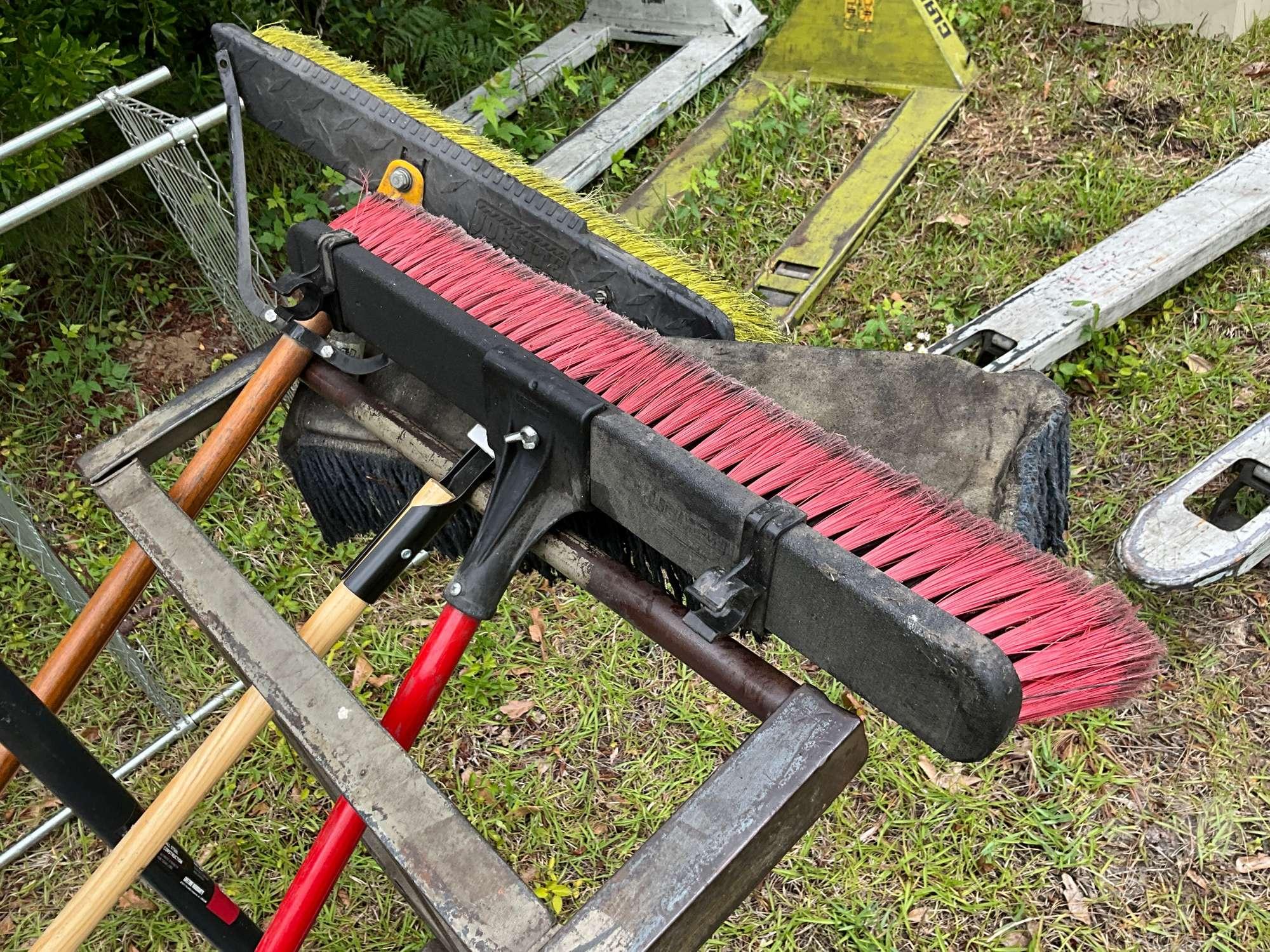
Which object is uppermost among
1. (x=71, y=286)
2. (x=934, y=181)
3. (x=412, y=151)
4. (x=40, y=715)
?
(x=412, y=151)

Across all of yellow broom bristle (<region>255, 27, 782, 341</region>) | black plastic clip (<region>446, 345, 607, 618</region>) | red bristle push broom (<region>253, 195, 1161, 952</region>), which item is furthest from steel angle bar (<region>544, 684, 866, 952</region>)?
yellow broom bristle (<region>255, 27, 782, 341</region>)

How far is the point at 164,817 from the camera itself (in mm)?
1289

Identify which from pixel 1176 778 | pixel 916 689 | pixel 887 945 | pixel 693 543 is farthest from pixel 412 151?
pixel 1176 778

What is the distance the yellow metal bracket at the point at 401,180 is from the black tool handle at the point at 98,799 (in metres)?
1.22

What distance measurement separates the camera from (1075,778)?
2283 millimetres

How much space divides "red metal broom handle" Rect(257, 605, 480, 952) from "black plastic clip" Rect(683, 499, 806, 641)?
13.1 inches

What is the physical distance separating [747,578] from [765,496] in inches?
6.4

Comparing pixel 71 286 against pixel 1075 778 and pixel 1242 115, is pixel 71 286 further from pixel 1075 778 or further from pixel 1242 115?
pixel 1242 115

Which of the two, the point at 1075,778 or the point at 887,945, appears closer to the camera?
the point at 887,945

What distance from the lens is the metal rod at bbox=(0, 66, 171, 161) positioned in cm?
194

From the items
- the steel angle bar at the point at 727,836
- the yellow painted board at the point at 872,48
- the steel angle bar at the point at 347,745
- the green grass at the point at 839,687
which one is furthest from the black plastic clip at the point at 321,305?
the yellow painted board at the point at 872,48

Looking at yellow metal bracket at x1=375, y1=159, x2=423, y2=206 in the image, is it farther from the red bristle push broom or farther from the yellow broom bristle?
the red bristle push broom

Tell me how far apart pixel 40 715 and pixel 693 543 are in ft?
2.82

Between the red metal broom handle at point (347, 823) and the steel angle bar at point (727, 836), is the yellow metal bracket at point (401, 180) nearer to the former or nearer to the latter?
the red metal broom handle at point (347, 823)
